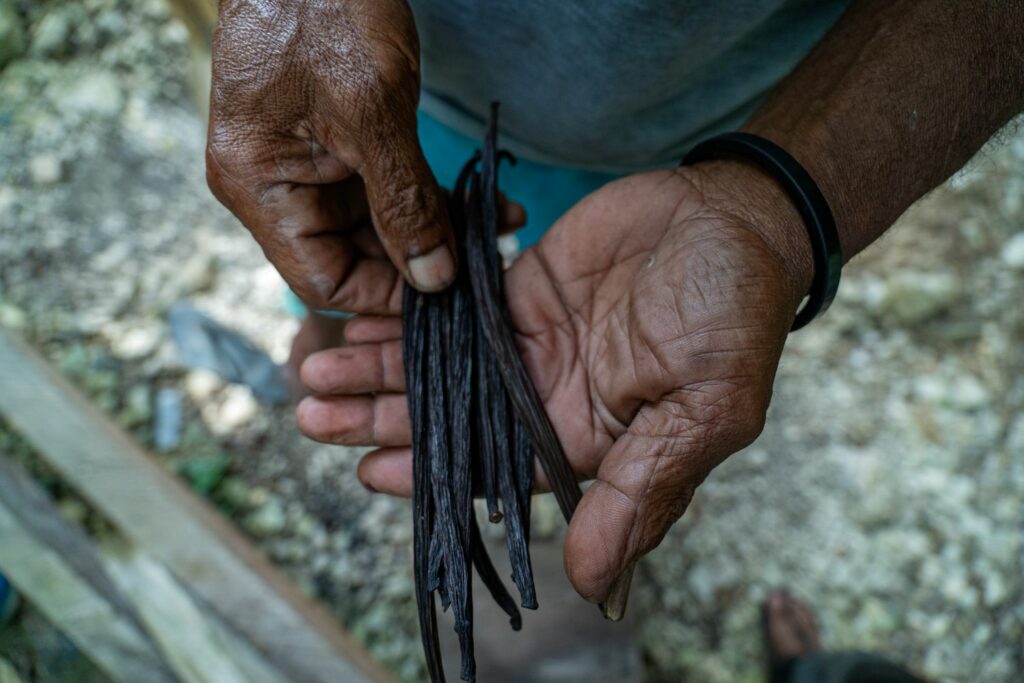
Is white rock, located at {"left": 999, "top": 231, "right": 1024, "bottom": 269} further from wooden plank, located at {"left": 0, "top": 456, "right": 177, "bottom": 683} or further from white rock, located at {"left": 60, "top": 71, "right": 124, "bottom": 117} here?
white rock, located at {"left": 60, "top": 71, "right": 124, "bottom": 117}

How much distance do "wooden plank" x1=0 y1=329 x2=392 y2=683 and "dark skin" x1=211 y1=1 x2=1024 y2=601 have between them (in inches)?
21.2

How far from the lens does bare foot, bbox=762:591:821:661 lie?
2295 millimetres

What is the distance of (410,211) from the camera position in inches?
53.7

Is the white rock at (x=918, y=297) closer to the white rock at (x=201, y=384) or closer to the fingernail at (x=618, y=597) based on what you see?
the fingernail at (x=618, y=597)

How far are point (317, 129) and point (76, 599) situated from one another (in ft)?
4.03

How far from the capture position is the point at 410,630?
2342 millimetres

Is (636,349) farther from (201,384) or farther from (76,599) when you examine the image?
(201,384)

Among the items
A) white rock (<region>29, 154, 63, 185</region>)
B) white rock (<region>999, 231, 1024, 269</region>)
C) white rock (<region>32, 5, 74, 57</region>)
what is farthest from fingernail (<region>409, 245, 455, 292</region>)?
white rock (<region>32, 5, 74, 57</region>)

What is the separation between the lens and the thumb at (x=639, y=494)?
1.19 metres

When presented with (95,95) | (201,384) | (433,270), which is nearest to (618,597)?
(433,270)

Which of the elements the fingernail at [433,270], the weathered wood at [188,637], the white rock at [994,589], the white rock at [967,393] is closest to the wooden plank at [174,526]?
the weathered wood at [188,637]

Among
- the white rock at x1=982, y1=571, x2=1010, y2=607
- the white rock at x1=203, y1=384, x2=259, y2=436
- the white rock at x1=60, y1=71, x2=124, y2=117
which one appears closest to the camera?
the white rock at x1=982, y1=571, x2=1010, y2=607

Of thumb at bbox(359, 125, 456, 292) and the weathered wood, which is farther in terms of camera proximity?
the weathered wood

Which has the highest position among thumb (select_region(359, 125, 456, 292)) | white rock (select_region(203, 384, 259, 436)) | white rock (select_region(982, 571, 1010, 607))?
thumb (select_region(359, 125, 456, 292))
